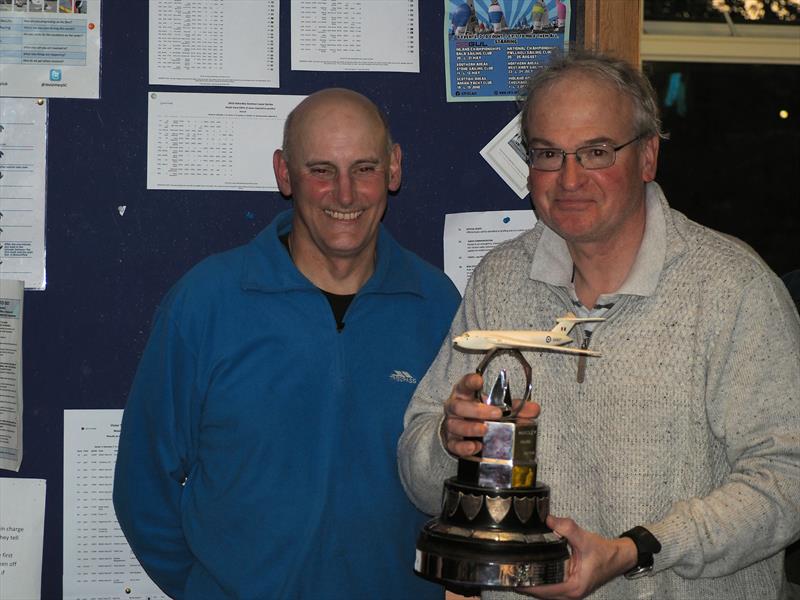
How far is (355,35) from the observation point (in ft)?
9.67

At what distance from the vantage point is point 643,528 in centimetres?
207

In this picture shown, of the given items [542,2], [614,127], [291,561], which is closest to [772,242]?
[542,2]

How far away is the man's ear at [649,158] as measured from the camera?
2.29 m

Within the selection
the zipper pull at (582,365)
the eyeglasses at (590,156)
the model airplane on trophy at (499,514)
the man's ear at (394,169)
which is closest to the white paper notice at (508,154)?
the man's ear at (394,169)

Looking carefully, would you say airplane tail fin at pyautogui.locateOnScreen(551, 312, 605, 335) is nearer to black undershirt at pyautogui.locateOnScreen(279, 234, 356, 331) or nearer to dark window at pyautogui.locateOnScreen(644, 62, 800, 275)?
black undershirt at pyautogui.locateOnScreen(279, 234, 356, 331)

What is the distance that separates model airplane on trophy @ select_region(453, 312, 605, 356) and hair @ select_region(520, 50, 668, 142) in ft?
1.47

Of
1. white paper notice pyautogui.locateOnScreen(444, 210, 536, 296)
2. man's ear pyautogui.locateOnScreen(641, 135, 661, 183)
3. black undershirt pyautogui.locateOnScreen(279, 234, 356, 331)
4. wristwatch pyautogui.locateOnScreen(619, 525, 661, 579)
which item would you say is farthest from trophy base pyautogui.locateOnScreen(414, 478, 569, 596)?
white paper notice pyautogui.locateOnScreen(444, 210, 536, 296)

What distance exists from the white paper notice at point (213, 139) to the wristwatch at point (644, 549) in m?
1.45

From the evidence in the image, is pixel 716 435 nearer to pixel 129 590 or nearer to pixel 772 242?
pixel 129 590

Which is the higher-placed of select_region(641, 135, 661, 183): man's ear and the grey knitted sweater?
select_region(641, 135, 661, 183): man's ear

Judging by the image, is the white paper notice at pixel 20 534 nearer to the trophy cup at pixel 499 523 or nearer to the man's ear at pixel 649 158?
the trophy cup at pixel 499 523

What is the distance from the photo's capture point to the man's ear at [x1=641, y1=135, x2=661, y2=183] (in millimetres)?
2291

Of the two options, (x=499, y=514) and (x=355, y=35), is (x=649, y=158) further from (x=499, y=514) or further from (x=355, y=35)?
(x=355, y=35)

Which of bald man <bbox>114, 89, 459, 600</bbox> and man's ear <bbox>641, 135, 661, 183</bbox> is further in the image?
bald man <bbox>114, 89, 459, 600</bbox>
